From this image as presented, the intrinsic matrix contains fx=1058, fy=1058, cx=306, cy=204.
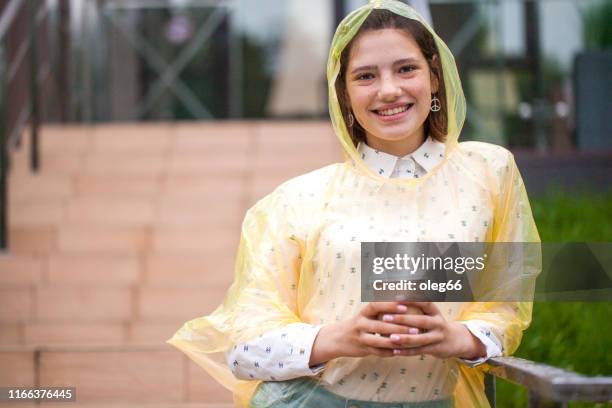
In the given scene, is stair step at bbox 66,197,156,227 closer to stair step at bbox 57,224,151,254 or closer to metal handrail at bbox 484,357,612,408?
stair step at bbox 57,224,151,254

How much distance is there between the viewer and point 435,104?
2105 millimetres

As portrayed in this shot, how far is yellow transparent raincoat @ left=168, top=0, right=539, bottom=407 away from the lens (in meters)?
1.95

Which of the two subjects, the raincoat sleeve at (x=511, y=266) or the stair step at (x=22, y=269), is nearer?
the raincoat sleeve at (x=511, y=266)

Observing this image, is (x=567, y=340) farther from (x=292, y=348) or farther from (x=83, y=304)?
(x=292, y=348)

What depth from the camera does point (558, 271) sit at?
1.98 metres

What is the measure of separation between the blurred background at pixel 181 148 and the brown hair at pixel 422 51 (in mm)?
1072

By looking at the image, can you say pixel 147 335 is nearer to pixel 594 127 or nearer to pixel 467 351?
pixel 467 351

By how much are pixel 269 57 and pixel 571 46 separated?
2707 mm

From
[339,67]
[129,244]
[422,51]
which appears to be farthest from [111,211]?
[422,51]

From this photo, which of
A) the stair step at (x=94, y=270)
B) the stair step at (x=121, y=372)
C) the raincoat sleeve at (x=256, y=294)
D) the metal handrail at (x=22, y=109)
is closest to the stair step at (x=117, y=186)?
the metal handrail at (x=22, y=109)

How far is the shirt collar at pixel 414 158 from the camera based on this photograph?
6.75 feet

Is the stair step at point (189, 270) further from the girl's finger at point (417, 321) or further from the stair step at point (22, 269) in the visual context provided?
the girl's finger at point (417, 321)

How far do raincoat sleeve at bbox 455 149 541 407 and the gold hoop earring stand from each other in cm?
17

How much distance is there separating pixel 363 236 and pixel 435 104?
1.10ft
